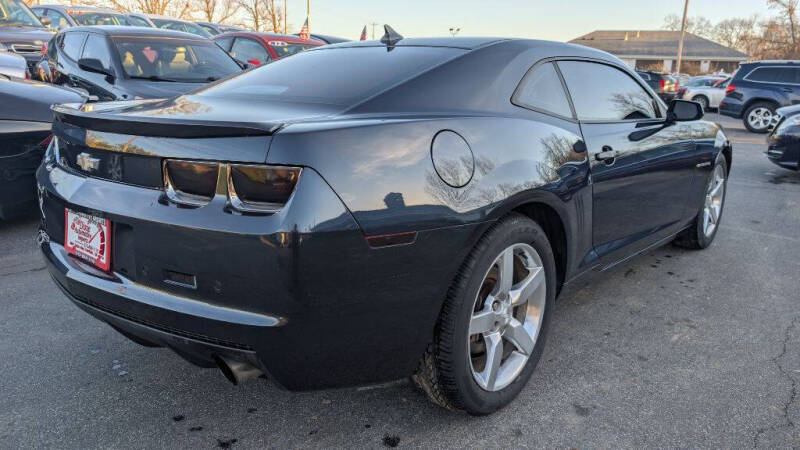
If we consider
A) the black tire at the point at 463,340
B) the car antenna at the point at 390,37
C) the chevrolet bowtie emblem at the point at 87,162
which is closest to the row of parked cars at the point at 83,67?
the chevrolet bowtie emblem at the point at 87,162

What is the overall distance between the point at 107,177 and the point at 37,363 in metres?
1.17

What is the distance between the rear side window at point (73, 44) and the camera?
7.16 meters

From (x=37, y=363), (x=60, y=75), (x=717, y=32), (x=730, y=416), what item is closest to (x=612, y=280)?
(x=730, y=416)

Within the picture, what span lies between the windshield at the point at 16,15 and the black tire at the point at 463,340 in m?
11.2

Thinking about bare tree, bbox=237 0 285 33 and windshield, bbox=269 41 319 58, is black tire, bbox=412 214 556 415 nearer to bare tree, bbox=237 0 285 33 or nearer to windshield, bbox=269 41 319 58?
windshield, bbox=269 41 319 58

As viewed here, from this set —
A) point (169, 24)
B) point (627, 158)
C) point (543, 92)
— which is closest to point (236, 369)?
point (543, 92)

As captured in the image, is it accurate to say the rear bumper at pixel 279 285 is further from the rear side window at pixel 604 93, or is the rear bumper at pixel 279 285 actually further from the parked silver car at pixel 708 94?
the parked silver car at pixel 708 94

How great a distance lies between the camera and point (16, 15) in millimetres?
10672

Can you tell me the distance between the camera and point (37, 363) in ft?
8.90

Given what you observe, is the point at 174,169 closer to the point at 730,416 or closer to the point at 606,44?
the point at 730,416

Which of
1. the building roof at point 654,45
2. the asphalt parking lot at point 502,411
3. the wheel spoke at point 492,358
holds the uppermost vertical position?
the building roof at point 654,45

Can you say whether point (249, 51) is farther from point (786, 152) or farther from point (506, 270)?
point (506, 270)

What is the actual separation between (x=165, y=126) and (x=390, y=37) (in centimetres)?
155

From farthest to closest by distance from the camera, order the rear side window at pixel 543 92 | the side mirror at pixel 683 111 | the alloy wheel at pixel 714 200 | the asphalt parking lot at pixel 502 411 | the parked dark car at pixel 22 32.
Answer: the parked dark car at pixel 22 32
the alloy wheel at pixel 714 200
the side mirror at pixel 683 111
the rear side window at pixel 543 92
the asphalt parking lot at pixel 502 411
